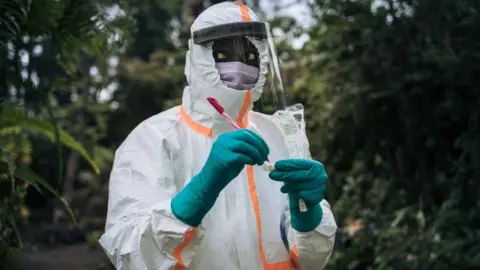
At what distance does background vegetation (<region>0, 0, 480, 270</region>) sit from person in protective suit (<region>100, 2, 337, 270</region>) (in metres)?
0.66

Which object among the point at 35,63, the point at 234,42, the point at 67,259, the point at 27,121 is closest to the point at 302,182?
the point at 234,42

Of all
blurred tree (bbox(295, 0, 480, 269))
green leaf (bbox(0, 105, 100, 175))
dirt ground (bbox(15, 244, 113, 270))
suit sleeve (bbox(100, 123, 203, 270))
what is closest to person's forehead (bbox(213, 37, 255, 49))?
suit sleeve (bbox(100, 123, 203, 270))

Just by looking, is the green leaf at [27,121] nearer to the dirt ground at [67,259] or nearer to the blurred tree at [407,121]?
the blurred tree at [407,121]

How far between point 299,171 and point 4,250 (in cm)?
148

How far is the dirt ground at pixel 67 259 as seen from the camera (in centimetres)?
714

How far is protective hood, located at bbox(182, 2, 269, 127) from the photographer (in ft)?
7.13

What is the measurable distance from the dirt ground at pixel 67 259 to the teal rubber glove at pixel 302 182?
4.89 metres

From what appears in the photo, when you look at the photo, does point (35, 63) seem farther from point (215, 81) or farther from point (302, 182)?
point (302, 182)

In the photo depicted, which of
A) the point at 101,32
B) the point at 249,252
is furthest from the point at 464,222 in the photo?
the point at 101,32

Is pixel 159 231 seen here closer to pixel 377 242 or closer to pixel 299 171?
pixel 299 171

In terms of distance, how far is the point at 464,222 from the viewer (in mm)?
3807

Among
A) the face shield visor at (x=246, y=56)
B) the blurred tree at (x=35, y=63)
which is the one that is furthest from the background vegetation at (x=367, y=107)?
the face shield visor at (x=246, y=56)

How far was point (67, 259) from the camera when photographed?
812cm

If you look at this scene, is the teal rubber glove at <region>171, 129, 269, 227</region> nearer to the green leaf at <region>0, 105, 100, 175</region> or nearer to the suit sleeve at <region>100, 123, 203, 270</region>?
the suit sleeve at <region>100, 123, 203, 270</region>
